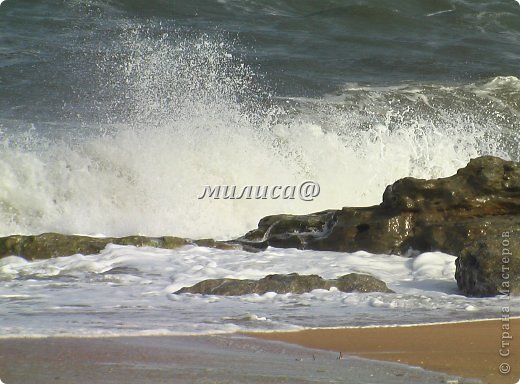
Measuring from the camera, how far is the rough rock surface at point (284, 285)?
557cm

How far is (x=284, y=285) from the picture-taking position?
5.62m

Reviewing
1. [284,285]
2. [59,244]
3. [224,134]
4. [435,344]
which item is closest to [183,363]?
[435,344]

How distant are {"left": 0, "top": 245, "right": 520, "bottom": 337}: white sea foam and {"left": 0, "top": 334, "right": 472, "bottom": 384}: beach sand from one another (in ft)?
0.79

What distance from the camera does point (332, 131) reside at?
11039 mm

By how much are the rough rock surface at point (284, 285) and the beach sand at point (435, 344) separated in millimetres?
1020

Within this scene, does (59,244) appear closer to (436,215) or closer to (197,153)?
(197,153)

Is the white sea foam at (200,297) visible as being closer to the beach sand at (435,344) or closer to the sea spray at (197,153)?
the beach sand at (435,344)

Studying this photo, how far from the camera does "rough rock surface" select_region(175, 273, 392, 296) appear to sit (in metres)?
5.57

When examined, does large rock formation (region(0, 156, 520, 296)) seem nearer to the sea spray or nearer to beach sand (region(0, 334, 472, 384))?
the sea spray

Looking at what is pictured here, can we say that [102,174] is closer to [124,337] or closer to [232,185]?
[232,185]

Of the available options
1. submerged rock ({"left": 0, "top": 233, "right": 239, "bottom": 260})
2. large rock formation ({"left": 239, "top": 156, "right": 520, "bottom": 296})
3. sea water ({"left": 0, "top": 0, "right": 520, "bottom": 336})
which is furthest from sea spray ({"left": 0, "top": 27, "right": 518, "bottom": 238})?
large rock formation ({"left": 239, "top": 156, "right": 520, "bottom": 296})

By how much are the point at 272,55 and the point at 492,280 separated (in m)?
10.2

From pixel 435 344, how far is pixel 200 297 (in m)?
1.75

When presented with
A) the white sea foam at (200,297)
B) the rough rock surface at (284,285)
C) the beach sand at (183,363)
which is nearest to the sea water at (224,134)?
the white sea foam at (200,297)
